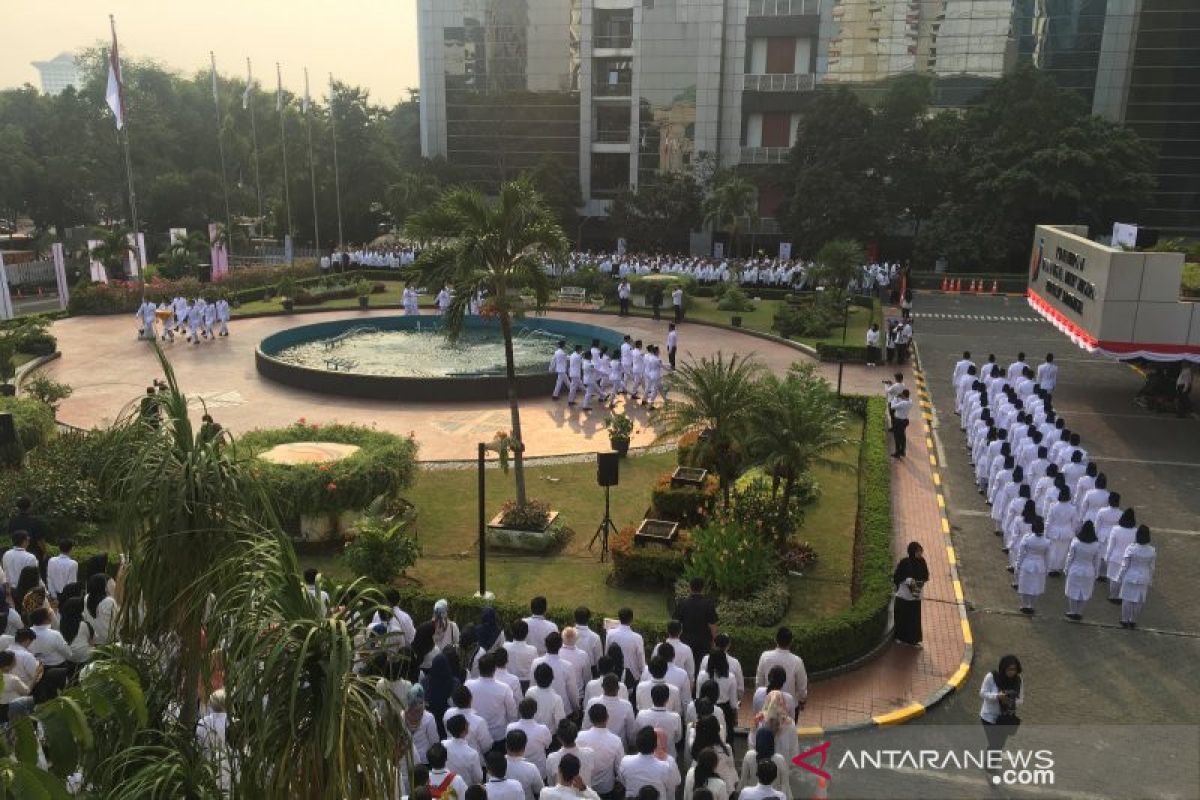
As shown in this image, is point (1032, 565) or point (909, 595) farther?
point (1032, 565)

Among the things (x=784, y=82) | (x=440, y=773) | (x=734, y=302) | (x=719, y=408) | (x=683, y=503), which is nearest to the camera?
(x=440, y=773)

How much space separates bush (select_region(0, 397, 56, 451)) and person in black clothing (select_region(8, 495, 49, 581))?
4292mm

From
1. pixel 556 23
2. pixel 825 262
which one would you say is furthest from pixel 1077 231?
pixel 556 23

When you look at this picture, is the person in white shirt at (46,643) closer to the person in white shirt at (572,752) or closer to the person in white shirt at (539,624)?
the person in white shirt at (539,624)

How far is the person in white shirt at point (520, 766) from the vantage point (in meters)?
6.51

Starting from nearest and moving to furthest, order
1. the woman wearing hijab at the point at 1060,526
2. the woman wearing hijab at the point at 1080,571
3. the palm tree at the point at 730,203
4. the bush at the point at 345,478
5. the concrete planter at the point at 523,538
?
the woman wearing hijab at the point at 1080,571, the woman wearing hijab at the point at 1060,526, the bush at the point at 345,478, the concrete planter at the point at 523,538, the palm tree at the point at 730,203

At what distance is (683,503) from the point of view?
13.4 meters

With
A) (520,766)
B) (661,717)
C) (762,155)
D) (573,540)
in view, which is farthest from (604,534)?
(762,155)

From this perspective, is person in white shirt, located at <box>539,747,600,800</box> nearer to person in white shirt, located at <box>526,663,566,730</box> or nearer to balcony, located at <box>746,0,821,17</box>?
person in white shirt, located at <box>526,663,566,730</box>

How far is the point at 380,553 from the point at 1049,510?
8.77 meters

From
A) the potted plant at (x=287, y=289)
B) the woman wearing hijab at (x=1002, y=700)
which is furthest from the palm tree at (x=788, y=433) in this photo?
the potted plant at (x=287, y=289)

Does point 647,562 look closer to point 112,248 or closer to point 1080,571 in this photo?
point 1080,571

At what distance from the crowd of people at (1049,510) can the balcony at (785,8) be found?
37.8 metres

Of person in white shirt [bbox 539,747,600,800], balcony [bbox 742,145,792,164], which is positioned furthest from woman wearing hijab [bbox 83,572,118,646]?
balcony [bbox 742,145,792,164]
